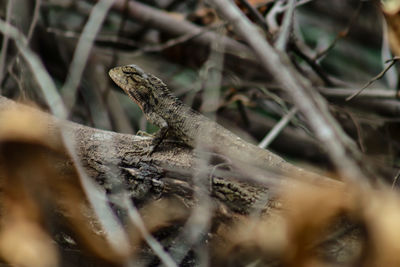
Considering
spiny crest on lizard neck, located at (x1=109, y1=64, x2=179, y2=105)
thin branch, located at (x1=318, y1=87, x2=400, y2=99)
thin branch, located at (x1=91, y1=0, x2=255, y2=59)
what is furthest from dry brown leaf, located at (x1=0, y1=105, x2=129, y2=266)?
thin branch, located at (x1=91, y1=0, x2=255, y2=59)

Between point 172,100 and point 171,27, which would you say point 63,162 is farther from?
point 171,27

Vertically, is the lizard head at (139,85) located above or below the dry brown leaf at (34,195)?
below

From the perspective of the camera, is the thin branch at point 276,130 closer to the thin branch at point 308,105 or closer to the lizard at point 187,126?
the lizard at point 187,126

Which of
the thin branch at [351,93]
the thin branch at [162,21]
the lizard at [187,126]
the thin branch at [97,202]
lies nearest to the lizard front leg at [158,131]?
the lizard at [187,126]

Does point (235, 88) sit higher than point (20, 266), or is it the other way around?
point (20, 266)

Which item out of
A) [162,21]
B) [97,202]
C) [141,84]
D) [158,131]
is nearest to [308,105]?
[97,202]

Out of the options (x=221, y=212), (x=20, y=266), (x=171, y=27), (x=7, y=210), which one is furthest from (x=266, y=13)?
(x=20, y=266)

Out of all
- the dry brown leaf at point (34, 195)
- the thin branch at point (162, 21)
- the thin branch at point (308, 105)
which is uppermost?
the thin branch at point (308, 105)

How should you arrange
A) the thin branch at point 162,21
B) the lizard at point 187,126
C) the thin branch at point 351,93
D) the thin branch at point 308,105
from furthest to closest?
1. the thin branch at point 162,21
2. the thin branch at point 351,93
3. the lizard at point 187,126
4. the thin branch at point 308,105
